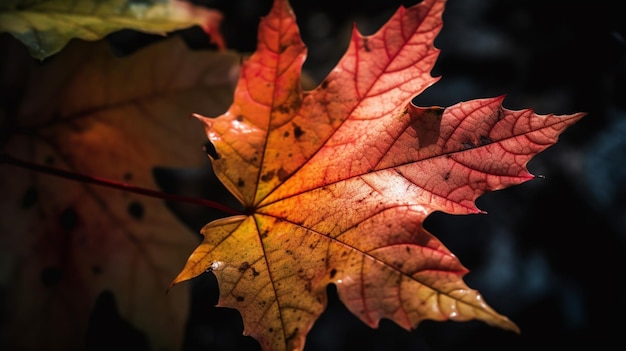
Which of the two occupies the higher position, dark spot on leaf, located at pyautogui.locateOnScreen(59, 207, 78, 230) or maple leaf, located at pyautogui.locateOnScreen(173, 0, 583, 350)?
maple leaf, located at pyautogui.locateOnScreen(173, 0, 583, 350)

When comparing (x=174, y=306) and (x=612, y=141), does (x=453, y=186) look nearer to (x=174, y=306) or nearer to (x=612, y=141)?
(x=174, y=306)

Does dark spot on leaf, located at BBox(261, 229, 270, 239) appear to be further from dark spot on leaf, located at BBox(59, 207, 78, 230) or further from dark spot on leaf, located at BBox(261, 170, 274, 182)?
dark spot on leaf, located at BBox(59, 207, 78, 230)

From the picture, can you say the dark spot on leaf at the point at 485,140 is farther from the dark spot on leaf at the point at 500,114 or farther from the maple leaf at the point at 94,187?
the maple leaf at the point at 94,187

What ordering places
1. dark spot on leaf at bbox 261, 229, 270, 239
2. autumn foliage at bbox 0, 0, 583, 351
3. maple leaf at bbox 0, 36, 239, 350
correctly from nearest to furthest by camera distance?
autumn foliage at bbox 0, 0, 583, 351
dark spot on leaf at bbox 261, 229, 270, 239
maple leaf at bbox 0, 36, 239, 350

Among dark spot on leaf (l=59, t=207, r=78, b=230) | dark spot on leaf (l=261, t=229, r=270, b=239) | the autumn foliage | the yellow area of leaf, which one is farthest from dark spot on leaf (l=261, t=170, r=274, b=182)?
dark spot on leaf (l=59, t=207, r=78, b=230)

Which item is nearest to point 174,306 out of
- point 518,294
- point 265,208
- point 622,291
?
point 265,208

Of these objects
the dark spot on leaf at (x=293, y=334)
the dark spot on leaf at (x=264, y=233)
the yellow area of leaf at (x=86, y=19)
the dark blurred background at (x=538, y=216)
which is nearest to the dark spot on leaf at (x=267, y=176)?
the dark spot on leaf at (x=264, y=233)
